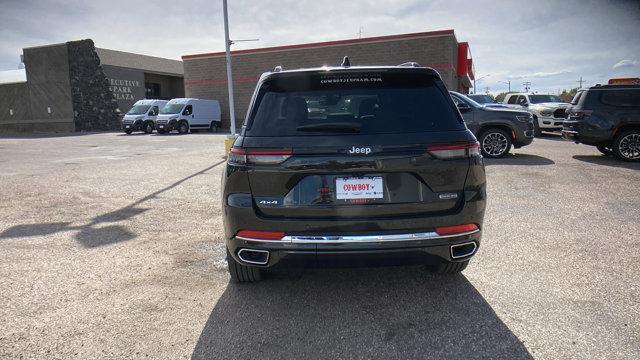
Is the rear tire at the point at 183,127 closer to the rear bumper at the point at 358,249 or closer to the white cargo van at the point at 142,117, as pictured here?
the white cargo van at the point at 142,117

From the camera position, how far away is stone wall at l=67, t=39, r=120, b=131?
3528 cm

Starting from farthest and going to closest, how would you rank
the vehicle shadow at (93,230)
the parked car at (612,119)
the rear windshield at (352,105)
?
the parked car at (612,119)
the vehicle shadow at (93,230)
the rear windshield at (352,105)

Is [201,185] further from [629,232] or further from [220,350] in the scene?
[629,232]

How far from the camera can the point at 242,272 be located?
3.49m

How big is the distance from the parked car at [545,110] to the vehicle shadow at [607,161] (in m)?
5.87

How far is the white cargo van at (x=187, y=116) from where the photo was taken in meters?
25.9

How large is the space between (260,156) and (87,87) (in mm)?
38790

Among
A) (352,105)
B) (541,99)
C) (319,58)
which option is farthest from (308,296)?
(319,58)

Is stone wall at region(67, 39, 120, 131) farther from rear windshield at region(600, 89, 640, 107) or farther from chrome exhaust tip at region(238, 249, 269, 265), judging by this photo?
chrome exhaust tip at region(238, 249, 269, 265)

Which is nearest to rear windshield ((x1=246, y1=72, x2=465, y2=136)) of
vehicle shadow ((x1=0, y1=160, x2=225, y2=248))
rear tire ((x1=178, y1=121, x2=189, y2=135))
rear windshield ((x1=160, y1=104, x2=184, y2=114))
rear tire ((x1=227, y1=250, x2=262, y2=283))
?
rear tire ((x1=227, y1=250, x2=262, y2=283))

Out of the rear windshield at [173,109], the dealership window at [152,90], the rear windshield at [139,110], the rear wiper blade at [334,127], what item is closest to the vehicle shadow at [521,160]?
the rear wiper blade at [334,127]

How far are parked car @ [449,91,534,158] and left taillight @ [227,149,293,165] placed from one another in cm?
905

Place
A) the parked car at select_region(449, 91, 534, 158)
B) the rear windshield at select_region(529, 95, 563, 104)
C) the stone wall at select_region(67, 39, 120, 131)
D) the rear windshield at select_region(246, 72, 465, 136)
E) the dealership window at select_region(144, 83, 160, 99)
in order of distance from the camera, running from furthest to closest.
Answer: the dealership window at select_region(144, 83, 160, 99) < the stone wall at select_region(67, 39, 120, 131) < the rear windshield at select_region(529, 95, 563, 104) < the parked car at select_region(449, 91, 534, 158) < the rear windshield at select_region(246, 72, 465, 136)

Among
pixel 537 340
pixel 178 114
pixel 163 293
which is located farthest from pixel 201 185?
pixel 178 114
